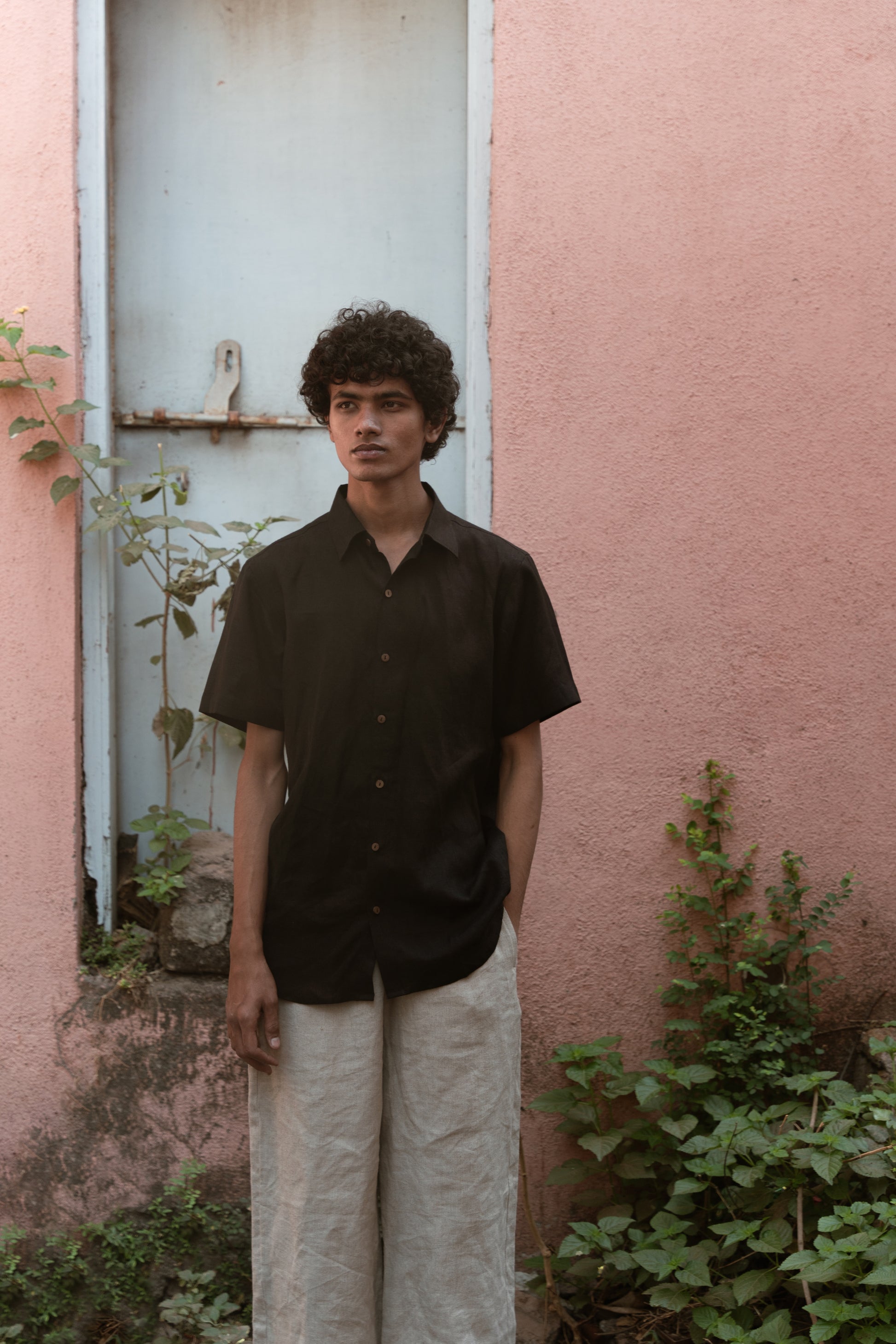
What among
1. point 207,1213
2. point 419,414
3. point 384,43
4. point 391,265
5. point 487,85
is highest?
point 384,43

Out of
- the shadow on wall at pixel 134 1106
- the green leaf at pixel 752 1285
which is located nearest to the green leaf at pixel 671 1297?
the green leaf at pixel 752 1285

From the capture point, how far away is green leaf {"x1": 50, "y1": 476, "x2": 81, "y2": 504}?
100 inches

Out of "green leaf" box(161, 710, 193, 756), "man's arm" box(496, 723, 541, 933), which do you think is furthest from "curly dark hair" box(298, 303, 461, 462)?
"green leaf" box(161, 710, 193, 756)

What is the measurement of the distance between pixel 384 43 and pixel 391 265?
0.60 m

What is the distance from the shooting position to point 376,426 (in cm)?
174

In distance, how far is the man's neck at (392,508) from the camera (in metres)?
1.80

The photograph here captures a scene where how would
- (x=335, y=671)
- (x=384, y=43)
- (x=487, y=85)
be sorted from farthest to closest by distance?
(x=384, y=43) < (x=487, y=85) < (x=335, y=671)

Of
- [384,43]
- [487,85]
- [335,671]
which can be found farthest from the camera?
[384,43]

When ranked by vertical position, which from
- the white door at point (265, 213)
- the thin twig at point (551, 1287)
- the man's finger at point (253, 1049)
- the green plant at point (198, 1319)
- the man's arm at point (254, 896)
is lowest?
the green plant at point (198, 1319)

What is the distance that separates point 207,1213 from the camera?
2.60 metres

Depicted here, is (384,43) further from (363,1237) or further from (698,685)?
(363,1237)

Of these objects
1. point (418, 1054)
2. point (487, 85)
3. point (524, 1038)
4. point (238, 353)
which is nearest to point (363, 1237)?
point (418, 1054)

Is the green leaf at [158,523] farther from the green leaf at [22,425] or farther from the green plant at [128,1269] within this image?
the green plant at [128,1269]

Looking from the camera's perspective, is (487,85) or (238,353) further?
(238,353)
